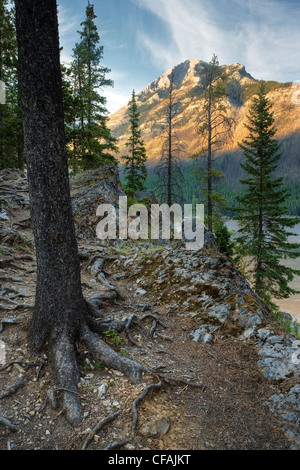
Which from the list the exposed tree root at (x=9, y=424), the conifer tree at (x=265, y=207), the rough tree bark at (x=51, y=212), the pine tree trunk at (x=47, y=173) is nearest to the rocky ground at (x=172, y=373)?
the exposed tree root at (x=9, y=424)

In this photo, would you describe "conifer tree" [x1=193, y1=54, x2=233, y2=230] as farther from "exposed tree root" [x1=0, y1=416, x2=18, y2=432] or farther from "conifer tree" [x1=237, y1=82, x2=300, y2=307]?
"exposed tree root" [x1=0, y1=416, x2=18, y2=432]

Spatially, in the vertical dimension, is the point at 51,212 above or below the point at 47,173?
below

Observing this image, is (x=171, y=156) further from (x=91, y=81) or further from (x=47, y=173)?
(x=47, y=173)

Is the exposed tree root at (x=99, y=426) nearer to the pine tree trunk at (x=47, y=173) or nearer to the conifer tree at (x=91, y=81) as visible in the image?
the pine tree trunk at (x=47, y=173)

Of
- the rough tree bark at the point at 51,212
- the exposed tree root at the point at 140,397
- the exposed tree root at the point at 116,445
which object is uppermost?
the rough tree bark at the point at 51,212

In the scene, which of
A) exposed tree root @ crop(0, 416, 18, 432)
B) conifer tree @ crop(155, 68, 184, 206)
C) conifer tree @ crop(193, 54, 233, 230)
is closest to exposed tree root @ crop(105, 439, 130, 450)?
exposed tree root @ crop(0, 416, 18, 432)

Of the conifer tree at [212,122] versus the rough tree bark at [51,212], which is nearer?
the rough tree bark at [51,212]

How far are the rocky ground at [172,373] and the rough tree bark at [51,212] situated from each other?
7.4 inches

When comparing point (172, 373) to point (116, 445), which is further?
point (172, 373)

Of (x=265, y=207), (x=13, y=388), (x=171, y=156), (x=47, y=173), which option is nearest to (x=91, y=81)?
(x=171, y=156)

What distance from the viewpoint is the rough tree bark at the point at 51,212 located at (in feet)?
10.7

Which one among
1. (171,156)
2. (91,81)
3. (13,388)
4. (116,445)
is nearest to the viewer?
(116,445)

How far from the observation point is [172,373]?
3881 mm

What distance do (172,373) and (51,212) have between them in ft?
9.79
